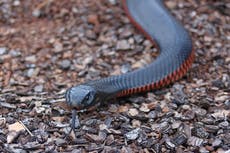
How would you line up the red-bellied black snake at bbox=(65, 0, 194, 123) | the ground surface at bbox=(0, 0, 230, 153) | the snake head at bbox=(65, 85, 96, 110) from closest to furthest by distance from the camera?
the ground surface at bbox=(0, 0, 230, 153) < the snake head at bbox=(65, 85, 96, 110) < the red-bellied black snake at bbox=(65, 0, 194, 123)

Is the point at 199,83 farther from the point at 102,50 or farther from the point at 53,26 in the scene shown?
the point at 53,26

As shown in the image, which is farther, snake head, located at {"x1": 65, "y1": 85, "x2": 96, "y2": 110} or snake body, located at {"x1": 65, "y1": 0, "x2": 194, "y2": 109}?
snake body, located at {"x1": 65, "y1": 0, "x2": 194, "y2": 109}

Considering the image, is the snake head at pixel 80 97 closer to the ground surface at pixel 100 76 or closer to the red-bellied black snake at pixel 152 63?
the red-bellied black snake at pixel 152 63

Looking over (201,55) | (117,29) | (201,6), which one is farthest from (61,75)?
(201,6)

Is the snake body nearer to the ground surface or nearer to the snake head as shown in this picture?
the snake head

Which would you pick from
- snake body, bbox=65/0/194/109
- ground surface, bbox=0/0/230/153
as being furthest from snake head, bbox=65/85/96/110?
ground surface, bbox=0/0/230/153

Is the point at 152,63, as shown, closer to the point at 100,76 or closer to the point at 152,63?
the point at 152,63

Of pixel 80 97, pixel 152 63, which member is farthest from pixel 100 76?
pixel 80 97
